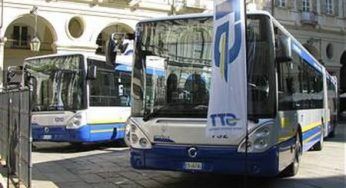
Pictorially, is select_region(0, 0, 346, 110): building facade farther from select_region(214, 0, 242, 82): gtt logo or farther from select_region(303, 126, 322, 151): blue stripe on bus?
select_region(214, 0, 242, 82): gtt logo

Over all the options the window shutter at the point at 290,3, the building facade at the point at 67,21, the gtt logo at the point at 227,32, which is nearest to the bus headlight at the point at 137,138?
the gtt logo at the point at 227,32

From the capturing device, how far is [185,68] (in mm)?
8992

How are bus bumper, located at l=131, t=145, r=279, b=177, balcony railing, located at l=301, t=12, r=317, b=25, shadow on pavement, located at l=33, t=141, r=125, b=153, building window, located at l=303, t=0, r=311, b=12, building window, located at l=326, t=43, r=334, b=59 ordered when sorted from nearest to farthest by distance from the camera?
bus bumper, located at l=131, t=145, r=279, b=177, shadow on pavement, located at l=33, t=141, r=125, b=153, balcony railing, located at l=301, t=12, r=317, b=25, building window, located at l=303, t=0, r=311, b=12, building window, located at l=326, t=43, r=334, b=59

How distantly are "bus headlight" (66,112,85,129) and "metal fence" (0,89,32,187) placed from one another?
431 cm

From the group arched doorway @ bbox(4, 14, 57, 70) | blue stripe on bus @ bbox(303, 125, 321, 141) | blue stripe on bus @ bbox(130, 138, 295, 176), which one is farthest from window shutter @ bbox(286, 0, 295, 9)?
blue stripe on bus @ bbox(130, 138, 295, 176)

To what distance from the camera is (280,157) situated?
892 cm

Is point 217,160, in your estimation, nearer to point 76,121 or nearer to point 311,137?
point 311,137

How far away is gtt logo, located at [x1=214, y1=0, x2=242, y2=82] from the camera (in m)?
7.15

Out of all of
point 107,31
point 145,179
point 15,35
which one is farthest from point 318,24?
point 145,179

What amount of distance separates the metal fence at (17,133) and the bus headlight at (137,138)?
1.73 metres

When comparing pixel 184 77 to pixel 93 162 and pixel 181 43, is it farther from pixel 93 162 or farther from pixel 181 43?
pixel 93 162

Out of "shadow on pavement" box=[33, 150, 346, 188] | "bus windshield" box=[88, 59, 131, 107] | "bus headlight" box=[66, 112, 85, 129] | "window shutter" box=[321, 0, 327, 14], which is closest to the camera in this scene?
"shadow on pavement" box=[33, 150, 346, 188]

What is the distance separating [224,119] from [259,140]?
4.39 feet

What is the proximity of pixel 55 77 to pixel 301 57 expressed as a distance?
668 centimetres
